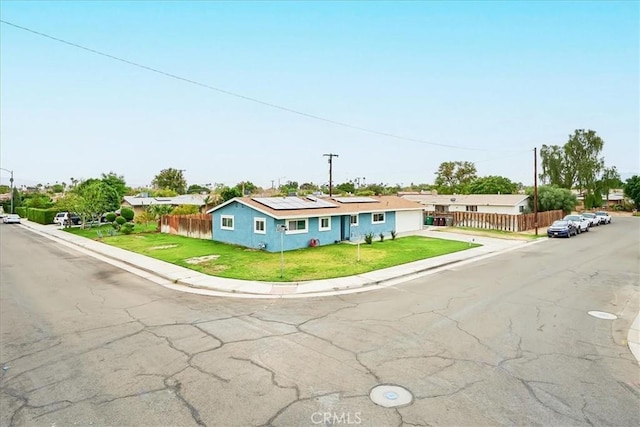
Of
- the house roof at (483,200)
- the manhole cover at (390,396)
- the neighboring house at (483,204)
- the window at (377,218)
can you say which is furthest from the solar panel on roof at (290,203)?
the house roof at (483,200)

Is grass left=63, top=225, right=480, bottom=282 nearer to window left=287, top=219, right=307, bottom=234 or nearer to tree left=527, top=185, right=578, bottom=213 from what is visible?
window left=287, top=219, right=307, bottom=234

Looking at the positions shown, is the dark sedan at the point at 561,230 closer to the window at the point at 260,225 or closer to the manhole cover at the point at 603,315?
the manhole cover at the point at 603,315

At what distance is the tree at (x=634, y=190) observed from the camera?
220 ft

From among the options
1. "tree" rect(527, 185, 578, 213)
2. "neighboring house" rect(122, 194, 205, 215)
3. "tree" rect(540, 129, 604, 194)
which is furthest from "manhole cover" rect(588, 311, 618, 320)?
"tree" rect(540, 129, 604, 194)

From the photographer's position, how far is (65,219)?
46.5 meters

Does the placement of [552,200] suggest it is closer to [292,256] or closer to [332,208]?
[332,208]

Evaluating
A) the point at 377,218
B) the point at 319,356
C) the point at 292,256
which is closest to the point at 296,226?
the point at 292,256

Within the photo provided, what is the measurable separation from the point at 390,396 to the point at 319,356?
218 cm

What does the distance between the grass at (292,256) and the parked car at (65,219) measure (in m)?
20.1

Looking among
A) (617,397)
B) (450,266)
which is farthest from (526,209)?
(617,397)

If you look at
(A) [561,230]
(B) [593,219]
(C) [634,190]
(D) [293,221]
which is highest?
(C) [634,190]

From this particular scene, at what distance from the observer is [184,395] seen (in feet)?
22.2

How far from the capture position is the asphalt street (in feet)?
20.6

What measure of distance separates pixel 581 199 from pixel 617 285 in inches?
3209
